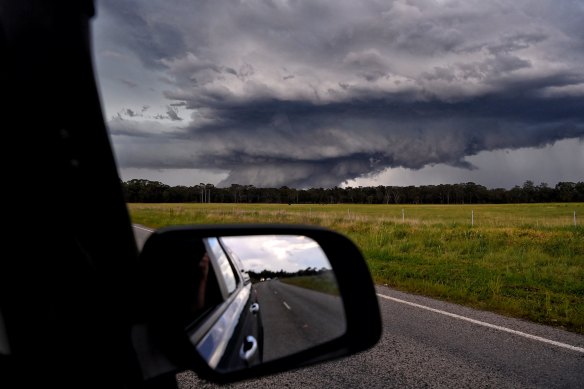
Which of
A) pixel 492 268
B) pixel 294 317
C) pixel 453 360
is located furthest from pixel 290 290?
pixel 492 268

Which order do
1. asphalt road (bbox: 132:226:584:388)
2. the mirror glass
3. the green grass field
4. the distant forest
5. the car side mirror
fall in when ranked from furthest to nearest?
the distant forest → the green grass field → asphalt road (bbox: 132:226:584:388) → the mirror glass → the car side mirror

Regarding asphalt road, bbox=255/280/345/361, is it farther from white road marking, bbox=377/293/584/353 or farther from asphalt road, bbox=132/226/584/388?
white road marking, bbox=377/293/584/353

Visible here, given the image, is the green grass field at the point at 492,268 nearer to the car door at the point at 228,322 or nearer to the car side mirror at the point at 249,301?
the car side mirror at the point at 249,301

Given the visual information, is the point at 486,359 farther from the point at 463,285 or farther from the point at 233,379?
the point at 463,285

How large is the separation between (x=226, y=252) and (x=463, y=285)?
9111mm

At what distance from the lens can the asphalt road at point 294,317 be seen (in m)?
1.28

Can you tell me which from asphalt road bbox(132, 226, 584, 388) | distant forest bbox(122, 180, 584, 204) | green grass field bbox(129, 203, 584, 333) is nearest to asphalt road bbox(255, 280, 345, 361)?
asphalt road bbox(132, 226, 584, 388)

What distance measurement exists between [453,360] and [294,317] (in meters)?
3.94

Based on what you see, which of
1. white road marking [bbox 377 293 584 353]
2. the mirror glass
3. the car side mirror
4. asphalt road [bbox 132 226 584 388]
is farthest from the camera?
white road marking [bbox 377 293 584 353]

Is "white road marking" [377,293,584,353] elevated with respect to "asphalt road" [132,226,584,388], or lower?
lower

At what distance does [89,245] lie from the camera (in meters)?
0.99

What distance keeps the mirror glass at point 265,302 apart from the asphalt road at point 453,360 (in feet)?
9.14

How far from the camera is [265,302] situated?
135cm

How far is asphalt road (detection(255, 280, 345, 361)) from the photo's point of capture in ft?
4.21
